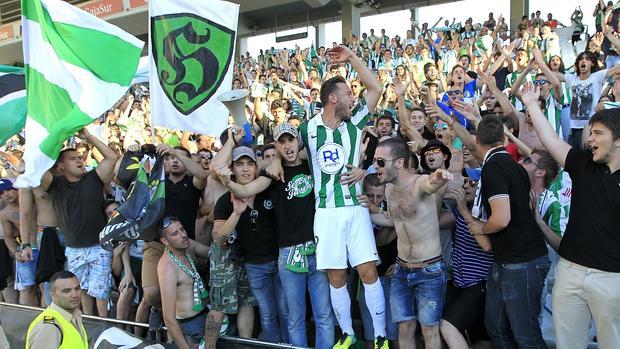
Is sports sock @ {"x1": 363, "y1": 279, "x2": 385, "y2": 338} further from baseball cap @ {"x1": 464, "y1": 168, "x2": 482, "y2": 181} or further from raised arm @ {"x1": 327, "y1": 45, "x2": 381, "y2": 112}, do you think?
raised arm @ {"x1": 327, "y1": 45, "x2": 381, "y2": 112}

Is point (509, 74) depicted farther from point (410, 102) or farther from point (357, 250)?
point (357, 250)

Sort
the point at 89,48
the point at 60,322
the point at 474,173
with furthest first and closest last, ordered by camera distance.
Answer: the point at 89,48 < the point at 474,173 < the point at 60,322

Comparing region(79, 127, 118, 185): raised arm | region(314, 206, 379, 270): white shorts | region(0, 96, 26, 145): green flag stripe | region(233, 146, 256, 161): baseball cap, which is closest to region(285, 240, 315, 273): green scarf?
region(314, 206, 379, 270): white shorts

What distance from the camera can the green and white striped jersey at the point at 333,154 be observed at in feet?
15.1

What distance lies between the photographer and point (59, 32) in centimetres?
579

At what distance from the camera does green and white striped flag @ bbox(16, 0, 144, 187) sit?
5.51m

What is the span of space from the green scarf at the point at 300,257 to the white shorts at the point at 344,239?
0.17 m

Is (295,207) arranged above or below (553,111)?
below

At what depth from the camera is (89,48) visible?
578cm

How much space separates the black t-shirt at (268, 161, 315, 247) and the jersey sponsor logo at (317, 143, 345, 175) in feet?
0.88

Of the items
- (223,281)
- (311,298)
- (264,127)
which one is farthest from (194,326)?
(264,127)

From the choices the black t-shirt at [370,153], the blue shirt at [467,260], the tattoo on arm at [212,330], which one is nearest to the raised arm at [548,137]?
the blue shirt at [467,260]

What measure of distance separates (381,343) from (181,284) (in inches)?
79.0

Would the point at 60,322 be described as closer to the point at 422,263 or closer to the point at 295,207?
the point at 295,207
